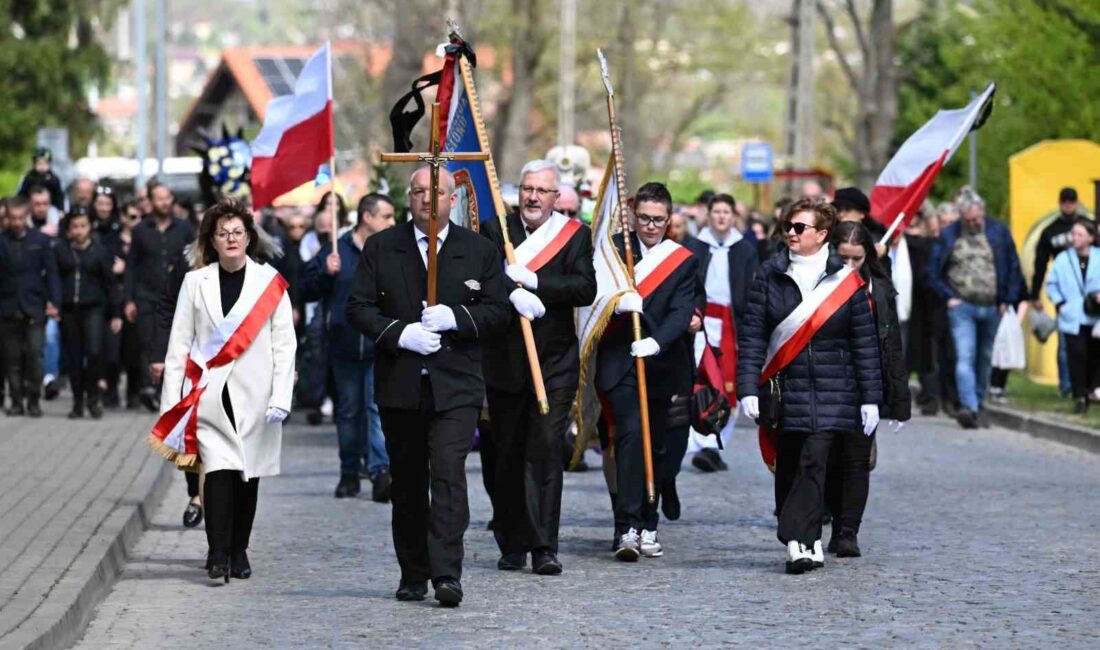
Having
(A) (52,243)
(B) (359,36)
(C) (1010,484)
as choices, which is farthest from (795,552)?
(B) (359,36)

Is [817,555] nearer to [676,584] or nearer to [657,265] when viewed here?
[676,584]

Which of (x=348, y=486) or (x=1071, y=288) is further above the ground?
(x=1071, y=288)

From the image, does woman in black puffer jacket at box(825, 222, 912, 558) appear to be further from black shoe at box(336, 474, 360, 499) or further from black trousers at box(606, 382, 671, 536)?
black shoe at box(336, 474, 360, 499)

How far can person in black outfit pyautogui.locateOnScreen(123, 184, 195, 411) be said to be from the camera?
65.0 feet

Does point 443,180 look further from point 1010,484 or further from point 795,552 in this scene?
point 1010,484

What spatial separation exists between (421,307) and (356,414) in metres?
4.76

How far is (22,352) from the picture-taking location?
20.8 metres

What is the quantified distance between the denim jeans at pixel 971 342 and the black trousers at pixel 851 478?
28.3 ft

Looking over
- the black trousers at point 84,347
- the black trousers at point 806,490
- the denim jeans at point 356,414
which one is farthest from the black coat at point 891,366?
the black trousers at point 84,347

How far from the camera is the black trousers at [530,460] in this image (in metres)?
11.0

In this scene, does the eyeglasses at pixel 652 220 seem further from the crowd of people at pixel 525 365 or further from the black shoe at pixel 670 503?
the black shoe at pixel 670 503

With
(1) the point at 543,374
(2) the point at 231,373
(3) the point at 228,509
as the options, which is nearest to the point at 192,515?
(3) the point at 228,509

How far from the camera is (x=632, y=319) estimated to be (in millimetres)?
11828

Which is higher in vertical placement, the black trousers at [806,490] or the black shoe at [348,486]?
the black trousers at [806,490]
